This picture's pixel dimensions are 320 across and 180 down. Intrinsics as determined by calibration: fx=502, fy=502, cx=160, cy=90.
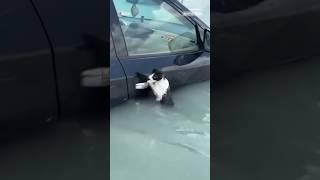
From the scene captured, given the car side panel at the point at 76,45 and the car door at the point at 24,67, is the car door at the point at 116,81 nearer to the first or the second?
the car side panel at the point at 76,45

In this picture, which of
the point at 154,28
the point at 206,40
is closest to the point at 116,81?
the point at 154,28

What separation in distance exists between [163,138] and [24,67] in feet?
2.01

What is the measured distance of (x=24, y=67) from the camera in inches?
64.6

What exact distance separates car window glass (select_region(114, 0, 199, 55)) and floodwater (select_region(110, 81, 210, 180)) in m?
0.18

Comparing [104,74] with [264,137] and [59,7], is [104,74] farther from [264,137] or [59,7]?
[264,137]

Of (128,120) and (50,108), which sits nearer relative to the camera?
(50,108)

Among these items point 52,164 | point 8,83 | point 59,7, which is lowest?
point 52,164

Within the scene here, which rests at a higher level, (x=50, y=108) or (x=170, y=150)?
(x=50, y=108)

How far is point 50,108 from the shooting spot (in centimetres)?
171

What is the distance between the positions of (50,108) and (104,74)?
0.73 ft

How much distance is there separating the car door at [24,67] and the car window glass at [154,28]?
12.6 inches

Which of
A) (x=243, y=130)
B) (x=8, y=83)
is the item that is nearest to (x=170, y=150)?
(x=243, y=130)

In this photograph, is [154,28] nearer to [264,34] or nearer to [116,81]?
[116,81]

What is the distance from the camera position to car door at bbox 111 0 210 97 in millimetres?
1839
